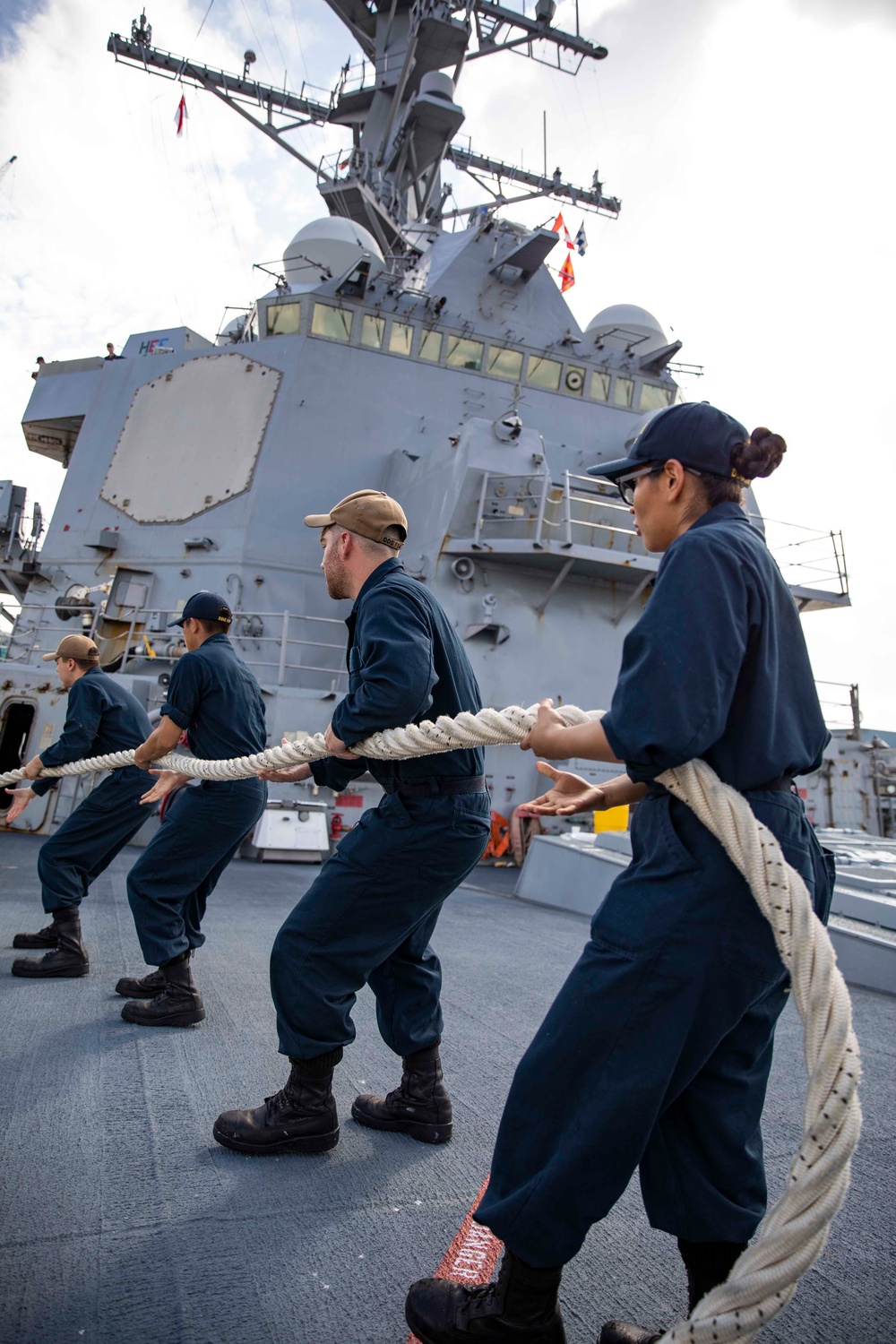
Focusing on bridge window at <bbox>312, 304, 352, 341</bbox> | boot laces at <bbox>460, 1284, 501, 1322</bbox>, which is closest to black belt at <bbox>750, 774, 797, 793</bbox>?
boot laces at <bbox>460, 1284, 501, 1322</bbox>

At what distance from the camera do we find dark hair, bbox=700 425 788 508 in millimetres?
1388

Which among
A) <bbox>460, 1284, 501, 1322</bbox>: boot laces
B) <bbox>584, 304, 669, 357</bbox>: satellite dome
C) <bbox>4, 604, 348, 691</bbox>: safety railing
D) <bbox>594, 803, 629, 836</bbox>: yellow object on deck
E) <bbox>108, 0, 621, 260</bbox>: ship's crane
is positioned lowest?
<bbox>460, 1284, 501, 1322</bbox>: boot laces

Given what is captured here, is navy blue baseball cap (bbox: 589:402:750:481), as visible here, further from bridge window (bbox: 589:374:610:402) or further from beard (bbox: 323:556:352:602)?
bridge window (bbox: 589:374:610:402)

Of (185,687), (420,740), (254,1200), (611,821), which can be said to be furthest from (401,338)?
(254,1200)

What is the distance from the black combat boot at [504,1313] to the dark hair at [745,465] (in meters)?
1.24

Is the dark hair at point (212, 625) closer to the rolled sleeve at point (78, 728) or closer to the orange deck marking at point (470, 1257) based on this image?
the rolled sleeve at point (78, 728)

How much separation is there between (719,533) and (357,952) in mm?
1344

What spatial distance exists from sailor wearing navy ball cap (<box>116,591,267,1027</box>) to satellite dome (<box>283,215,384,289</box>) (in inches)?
473

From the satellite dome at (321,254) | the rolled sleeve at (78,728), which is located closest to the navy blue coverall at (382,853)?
the rolled sleeve at (78,728)

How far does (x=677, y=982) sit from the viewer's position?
1.20 metres

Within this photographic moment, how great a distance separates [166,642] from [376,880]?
844cm

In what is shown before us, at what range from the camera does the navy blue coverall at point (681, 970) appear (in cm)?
120

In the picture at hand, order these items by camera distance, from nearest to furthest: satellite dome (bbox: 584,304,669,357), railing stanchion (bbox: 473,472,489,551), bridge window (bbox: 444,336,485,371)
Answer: railing stanchion (bbox: 473,472,489,551) < bridge window (bbox: 444,336,485,371) < satellite dome (bbox: 584,304,669,357)

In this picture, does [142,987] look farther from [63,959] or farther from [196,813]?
[196,813]
